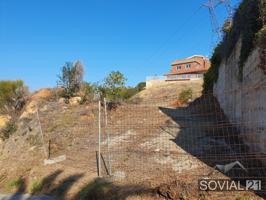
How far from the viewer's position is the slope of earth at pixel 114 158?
6180 mm

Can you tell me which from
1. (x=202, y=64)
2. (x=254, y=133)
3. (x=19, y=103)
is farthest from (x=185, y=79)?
(x=254, y=133)

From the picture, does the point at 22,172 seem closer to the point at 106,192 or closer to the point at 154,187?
the point at 106,192

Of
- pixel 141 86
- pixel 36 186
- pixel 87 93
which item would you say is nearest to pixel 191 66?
pixel 141 86

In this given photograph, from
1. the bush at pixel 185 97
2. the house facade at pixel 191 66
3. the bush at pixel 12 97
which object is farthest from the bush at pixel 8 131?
the house facade at pixel 191 66

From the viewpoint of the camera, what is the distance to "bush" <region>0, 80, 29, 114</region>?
26761 mm

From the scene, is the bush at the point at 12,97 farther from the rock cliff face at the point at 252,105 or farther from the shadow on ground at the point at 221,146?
the rock cliff face at the point at 252,105

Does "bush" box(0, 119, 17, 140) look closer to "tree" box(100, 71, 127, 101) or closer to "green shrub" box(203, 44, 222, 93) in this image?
"tree" box(100, 71, 127, 101)

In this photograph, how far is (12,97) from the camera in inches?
1161

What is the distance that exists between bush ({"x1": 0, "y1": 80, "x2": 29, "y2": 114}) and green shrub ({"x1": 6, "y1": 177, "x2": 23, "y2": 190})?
1681 cm

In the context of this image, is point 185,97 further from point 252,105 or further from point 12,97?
point 12,97

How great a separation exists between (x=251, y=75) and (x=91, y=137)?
21.1 feet

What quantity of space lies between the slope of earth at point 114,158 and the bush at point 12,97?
508 inches

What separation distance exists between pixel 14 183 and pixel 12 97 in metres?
22.5

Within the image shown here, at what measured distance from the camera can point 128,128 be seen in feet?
40.1
